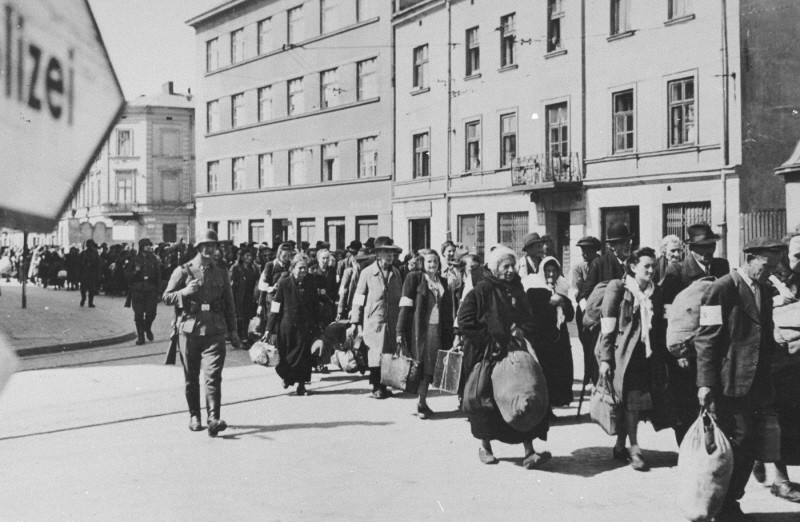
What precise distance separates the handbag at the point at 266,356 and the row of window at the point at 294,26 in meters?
25.7

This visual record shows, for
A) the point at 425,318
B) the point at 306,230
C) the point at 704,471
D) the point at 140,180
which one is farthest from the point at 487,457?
the point at 306,230

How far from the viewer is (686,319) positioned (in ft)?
18.6

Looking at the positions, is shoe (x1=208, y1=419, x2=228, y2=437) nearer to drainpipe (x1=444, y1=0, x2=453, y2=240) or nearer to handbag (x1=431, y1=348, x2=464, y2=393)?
handbag (x1=431, y1=348, x2=464, y2=393)

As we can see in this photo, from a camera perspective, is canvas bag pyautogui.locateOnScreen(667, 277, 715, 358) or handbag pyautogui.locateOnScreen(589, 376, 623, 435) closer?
canvas bag pyautogui.locateOnScreen(667, 277, 715, 358)

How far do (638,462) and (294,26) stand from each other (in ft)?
107

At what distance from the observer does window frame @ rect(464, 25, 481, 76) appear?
29.5 m

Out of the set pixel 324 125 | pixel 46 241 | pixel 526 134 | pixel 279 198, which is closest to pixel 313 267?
pixel 46 241

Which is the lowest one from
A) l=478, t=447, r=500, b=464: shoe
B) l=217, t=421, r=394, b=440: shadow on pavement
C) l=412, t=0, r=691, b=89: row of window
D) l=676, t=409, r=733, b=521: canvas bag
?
l=217, t=421, r=394, b=440: shadow on pavement

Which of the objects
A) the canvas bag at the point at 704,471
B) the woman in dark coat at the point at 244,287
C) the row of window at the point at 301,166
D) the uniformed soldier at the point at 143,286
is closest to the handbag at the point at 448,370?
the canvas bag at the point at 704,471

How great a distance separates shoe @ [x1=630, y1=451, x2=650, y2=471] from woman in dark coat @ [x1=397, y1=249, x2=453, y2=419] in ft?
9.99

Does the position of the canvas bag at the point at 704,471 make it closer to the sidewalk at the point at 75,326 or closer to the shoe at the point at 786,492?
the shoe at the point at 786,492

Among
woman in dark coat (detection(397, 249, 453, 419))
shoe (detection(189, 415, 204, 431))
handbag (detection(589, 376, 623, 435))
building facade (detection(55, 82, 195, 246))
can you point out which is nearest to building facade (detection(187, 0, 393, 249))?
woman in dark coat (detection(397, 249, 453, 419))

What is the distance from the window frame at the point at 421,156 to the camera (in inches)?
1256

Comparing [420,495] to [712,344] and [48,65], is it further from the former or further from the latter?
[48,65]
